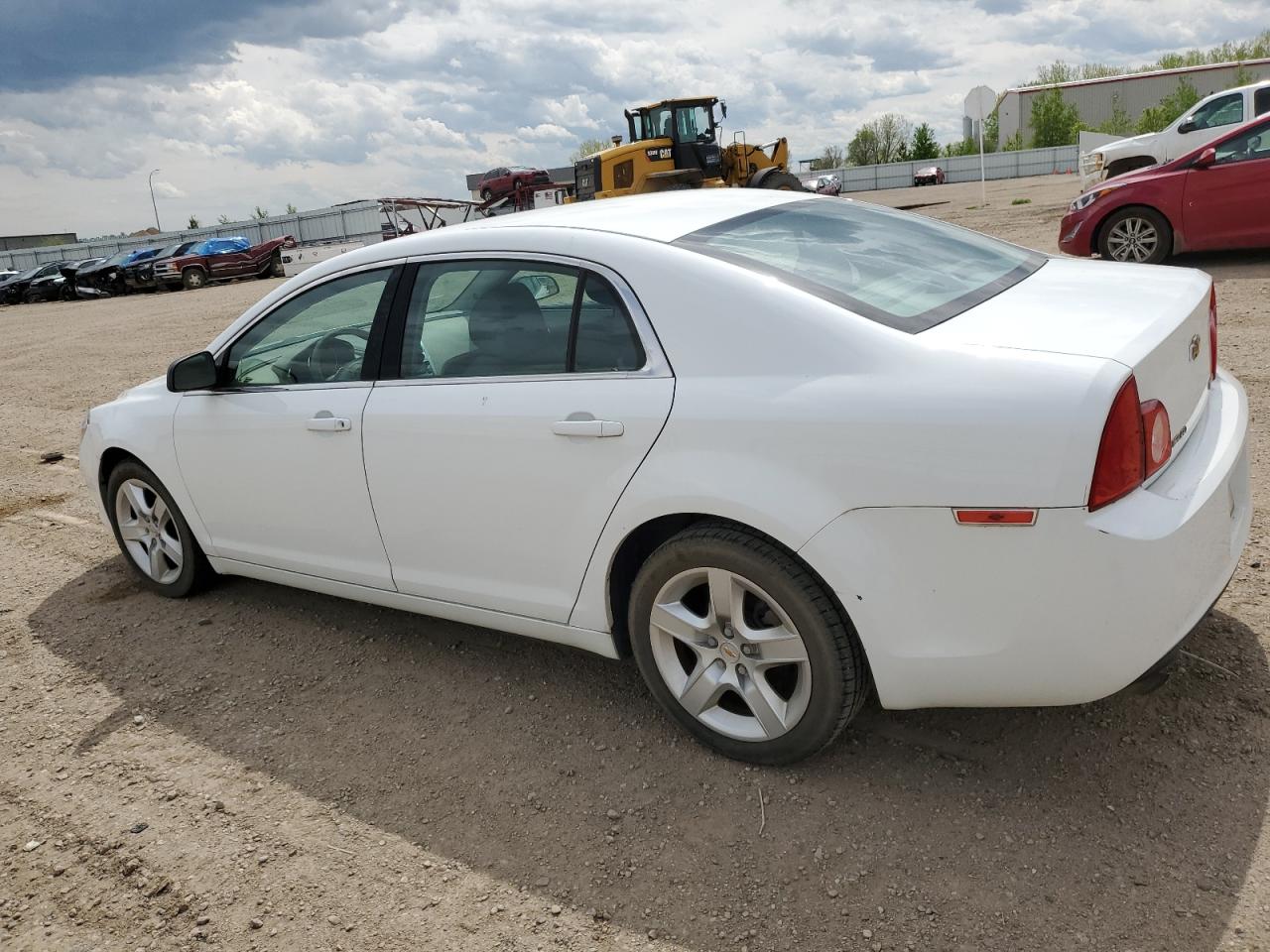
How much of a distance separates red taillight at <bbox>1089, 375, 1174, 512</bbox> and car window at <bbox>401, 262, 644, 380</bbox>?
1.24 meters

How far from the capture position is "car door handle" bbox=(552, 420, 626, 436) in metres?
2.77

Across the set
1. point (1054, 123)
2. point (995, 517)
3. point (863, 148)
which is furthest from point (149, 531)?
point (863, 148)

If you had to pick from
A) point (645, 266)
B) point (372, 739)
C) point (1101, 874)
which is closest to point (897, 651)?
point (1101, 874)

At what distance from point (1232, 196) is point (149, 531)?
10074mm

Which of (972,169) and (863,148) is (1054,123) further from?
(863,148)

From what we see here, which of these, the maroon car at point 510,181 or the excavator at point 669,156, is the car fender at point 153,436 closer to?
the excavator at point 669,156

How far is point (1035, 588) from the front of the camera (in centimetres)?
225

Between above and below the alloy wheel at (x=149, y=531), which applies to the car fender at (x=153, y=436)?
above

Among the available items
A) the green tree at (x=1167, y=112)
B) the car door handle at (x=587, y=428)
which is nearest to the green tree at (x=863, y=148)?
the green tree at (x=1167, y=112)

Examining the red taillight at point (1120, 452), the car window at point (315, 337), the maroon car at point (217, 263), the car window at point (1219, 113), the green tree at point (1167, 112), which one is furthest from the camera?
the green tree at point (1167, 112)

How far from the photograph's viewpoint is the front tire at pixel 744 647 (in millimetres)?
2576

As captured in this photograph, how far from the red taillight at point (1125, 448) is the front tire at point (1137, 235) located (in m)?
8.84

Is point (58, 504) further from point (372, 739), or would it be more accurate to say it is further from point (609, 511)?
point (609, 511)

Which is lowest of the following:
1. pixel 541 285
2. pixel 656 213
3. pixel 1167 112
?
pixel 541 285
